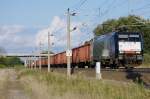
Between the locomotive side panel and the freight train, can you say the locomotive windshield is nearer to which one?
the freight train

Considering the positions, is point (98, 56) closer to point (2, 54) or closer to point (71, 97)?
point (71, 97)

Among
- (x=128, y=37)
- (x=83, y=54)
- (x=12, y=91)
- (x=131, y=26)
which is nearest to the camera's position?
(x=12, y=91)

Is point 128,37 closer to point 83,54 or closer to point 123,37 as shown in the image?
point 123,37

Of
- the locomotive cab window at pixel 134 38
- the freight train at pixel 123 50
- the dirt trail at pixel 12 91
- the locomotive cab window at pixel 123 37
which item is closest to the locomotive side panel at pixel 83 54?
the dirt trail at pixel 12 91

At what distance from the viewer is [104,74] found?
38781 millimetres

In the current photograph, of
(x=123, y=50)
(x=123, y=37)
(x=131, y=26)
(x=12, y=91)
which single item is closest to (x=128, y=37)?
(x=123, y=37)

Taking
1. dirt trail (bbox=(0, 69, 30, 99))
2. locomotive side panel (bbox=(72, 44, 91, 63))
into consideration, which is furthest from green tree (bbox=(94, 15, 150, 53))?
dirt trail (bbox=(0, 69, 30, 99))

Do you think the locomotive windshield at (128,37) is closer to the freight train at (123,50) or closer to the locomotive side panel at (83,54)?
the freight train at (123,50)

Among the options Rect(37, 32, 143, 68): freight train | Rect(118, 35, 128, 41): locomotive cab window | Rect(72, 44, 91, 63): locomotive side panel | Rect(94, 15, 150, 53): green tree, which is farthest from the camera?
Rect(94, 15, 150, 53): green tree

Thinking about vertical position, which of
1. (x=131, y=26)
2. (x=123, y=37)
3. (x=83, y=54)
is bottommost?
(x=83, y=54)

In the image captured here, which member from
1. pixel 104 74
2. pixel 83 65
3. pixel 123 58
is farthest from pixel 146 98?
pixel 83 65

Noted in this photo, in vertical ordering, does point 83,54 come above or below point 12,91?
above

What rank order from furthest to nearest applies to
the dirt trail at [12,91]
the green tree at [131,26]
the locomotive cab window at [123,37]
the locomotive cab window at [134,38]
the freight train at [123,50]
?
the green tree at [131,26], the locomotive cab window at [123,37], the locomotive cab window at [134,38], the freight train at [123,50], the dirt trail at [12,91]

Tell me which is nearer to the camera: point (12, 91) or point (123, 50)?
point (12, 91)
